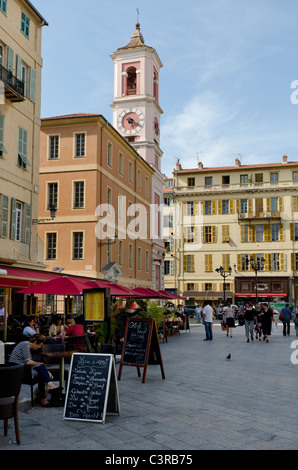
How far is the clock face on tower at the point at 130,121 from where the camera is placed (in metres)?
42.8

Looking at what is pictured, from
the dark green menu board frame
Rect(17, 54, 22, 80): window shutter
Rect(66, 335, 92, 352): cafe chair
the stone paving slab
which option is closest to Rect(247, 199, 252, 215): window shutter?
Rect(17, 54, 22, 80): window shutter

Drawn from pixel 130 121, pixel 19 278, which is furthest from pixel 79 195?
pixel 130 121

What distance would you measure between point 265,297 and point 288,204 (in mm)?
11214

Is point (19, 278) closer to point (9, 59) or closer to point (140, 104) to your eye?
point (9, 59)

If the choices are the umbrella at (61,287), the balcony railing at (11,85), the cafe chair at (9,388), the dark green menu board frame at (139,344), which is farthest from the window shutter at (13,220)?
the cafe chair at (9,388)

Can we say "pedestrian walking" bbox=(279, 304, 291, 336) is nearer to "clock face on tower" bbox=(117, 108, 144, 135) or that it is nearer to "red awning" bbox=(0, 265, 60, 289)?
"red awning" bbox=(0, 265, 60, 289)

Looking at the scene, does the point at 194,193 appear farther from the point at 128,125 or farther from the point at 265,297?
the point at 128,125

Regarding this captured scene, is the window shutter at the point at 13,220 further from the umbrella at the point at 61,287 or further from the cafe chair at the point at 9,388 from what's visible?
the cafe chair at the point at 9,388

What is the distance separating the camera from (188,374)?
35.8 ft

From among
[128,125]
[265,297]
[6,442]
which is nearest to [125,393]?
[6,442]

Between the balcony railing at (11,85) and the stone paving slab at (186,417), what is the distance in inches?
509

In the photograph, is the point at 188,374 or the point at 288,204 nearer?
the point at 188,374
